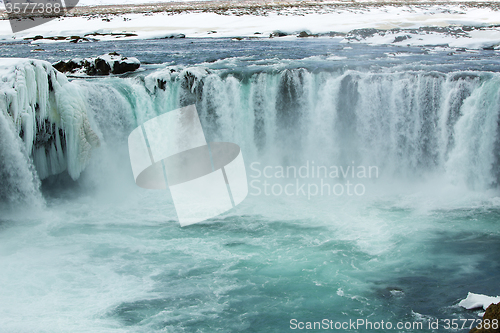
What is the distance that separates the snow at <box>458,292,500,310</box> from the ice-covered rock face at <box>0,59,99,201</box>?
9.80 m

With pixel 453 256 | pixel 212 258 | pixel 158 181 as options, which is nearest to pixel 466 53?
pixel 453 256

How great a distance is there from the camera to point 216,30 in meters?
28.0

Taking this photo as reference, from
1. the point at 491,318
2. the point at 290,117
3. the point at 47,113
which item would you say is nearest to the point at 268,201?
the point at 290,117

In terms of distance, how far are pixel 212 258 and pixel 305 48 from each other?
44.4ft

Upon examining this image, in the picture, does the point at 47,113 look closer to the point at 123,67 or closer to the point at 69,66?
the point at 123,67

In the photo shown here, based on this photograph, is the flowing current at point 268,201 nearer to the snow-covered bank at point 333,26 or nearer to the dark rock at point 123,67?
the dark rock at point 123,67

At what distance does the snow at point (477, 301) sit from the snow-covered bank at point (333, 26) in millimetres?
14623

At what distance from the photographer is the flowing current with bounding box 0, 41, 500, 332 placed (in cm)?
737

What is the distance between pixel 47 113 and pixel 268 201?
617 centimetres

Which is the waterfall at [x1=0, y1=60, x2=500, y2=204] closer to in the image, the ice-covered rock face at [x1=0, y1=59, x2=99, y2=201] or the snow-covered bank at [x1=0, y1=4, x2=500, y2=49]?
the ice-covered rock face at [x1=0, y1=59, x2=99, y2=201]

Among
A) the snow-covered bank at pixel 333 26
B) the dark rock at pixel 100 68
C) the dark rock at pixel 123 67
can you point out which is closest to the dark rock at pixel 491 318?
the dark rock at pixel 123 67

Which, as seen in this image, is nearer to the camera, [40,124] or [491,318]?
[491,318]

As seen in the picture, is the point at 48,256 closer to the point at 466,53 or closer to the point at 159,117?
the point at 159,117

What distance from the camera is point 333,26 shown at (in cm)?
2589
